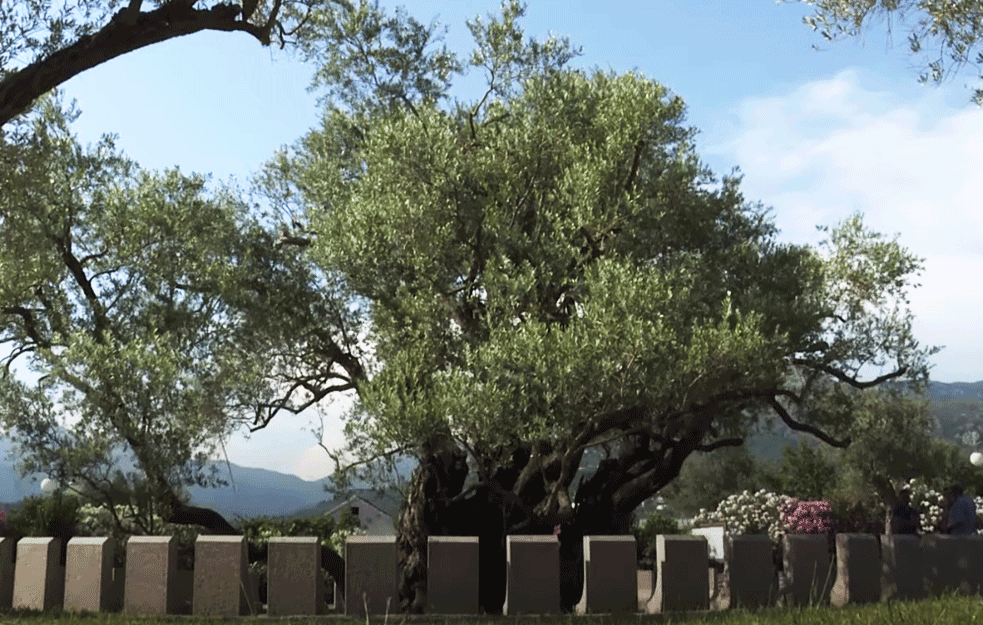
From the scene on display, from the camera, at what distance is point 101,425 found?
19.4 meters

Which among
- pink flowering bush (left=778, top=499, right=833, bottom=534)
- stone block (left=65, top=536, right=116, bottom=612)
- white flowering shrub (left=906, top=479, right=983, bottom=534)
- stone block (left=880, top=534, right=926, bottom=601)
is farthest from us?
white flowering shrub (left=906, top=479, right=983, bottom=534)

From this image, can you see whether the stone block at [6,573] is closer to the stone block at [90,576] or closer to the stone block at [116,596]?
the stone block at [90,576]

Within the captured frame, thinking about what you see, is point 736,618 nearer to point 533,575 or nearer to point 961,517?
point 533,575

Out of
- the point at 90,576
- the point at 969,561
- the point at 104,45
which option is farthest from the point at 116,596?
the point at 969,561

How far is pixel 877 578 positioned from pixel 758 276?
24.1 ft

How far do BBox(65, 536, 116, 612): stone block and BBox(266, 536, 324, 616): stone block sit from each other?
2700 mm

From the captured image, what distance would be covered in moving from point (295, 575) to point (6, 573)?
5315 mm

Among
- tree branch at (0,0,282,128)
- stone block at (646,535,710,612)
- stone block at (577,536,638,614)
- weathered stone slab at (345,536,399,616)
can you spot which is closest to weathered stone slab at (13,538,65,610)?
weathered stone slab at (345,536,399,616)

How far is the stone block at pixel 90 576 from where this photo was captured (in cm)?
1553

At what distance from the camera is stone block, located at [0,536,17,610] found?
16.3 metres

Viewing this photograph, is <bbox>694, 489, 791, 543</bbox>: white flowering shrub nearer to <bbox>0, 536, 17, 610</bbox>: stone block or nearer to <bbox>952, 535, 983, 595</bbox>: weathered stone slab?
<bbox>952, 535, 983, 595</bbox>: weathered stone slab

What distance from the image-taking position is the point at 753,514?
116 ft

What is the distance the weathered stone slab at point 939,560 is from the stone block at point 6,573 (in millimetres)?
15944

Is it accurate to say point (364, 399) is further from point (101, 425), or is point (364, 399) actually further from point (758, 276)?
point (758, 276)
